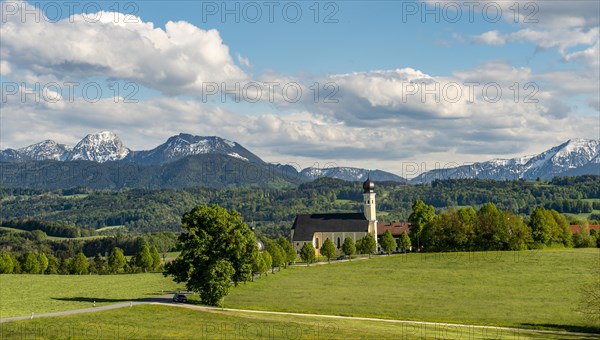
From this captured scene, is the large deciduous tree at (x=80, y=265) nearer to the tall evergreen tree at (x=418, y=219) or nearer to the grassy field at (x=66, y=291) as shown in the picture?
the grassy field at (x=66, y=291)

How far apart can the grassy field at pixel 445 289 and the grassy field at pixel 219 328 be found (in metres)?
7.39

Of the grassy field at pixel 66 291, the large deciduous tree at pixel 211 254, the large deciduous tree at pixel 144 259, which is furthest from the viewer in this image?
the large deciduous tree at pixel 144 259

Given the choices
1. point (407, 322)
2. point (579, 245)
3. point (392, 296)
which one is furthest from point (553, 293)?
point (579, 245)

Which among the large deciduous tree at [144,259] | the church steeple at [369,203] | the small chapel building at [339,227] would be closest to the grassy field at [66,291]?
the large deciduous tree at [144,259]

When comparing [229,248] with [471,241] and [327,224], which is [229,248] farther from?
[327,224]

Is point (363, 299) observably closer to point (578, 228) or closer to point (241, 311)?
point (241, 311)

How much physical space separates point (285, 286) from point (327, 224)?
8891 cm

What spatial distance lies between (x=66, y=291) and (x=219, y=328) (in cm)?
4823

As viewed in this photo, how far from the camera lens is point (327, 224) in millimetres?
190875

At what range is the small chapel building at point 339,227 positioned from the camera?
18812cm

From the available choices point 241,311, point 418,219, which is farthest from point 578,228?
point 241,311

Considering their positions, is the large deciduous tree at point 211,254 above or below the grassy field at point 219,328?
above

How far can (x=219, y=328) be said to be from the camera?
57.6m

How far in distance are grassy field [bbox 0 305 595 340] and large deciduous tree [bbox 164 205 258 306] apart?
348 inches
